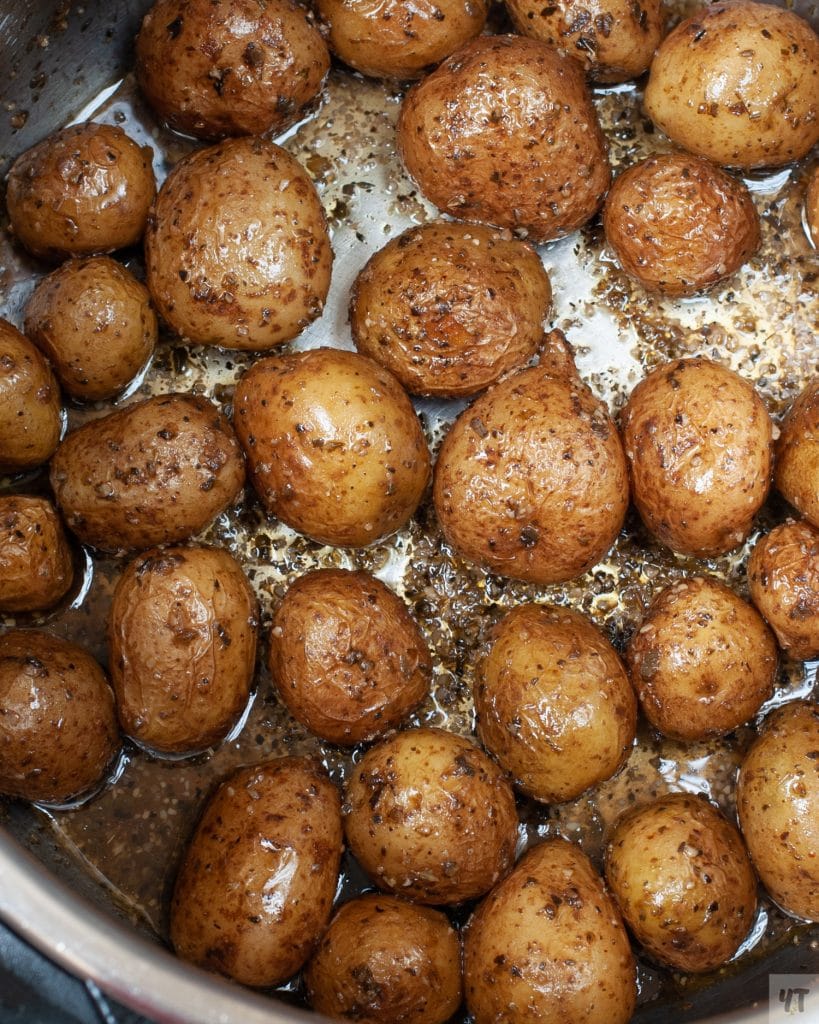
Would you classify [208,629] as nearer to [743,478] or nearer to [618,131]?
[743,478]

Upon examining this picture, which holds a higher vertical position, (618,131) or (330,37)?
(330,37)

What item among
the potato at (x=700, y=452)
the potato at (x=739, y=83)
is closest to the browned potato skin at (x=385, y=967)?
the potato at (x=700, y=452)

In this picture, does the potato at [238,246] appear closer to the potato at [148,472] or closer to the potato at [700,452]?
the potato at [148,472]

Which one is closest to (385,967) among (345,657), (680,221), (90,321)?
(345,657)

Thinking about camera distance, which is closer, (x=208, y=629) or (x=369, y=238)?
(x=208, y=629)

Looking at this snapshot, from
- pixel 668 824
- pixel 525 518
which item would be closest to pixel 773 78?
pixel 525 518

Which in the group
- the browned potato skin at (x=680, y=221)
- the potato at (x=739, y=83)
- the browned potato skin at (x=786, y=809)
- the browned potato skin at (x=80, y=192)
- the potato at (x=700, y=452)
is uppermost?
the browned potato skin at (x=80, y=192)
